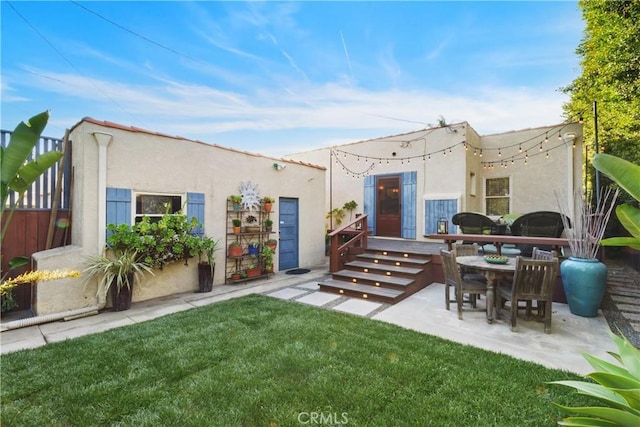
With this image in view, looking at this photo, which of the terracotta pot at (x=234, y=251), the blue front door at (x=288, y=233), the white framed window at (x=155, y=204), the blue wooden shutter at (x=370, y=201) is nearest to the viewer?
the white framed window at (x=155, y=204)

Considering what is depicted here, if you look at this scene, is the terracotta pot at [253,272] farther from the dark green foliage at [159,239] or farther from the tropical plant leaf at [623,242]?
the tropical plant leaf at [623,242]

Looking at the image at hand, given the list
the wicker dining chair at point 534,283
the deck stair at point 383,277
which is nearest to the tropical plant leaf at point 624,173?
the wicker dining chair at point 534,283

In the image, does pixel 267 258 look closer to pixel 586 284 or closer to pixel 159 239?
pixel 159 239

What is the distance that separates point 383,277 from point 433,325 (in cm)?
184

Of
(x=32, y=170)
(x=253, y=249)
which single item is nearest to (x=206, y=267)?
(x=253, y=249)

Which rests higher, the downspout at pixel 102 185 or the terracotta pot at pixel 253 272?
the downspout at pixel 102 185

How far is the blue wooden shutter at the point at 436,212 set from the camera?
801cm

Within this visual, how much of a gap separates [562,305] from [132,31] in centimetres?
970

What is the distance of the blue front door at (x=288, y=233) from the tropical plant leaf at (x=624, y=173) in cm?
659

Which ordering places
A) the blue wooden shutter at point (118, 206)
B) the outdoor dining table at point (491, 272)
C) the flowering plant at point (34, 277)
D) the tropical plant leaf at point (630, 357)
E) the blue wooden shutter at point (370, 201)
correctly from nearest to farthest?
1. the flowering plant at point (34, 277)
2. the tropical plant leaf at point (630, 357)
3. the outdoor dining table at point (491, 272)
4. the blue wooden shutter at point (118, 206)
5. the blue wooden shutter at point (370, 201)

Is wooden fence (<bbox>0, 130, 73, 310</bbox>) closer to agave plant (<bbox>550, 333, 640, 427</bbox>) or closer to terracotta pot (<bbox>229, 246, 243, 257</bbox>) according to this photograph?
terracotta pot (<bbox>229, 246, 243, 257</bbox>)

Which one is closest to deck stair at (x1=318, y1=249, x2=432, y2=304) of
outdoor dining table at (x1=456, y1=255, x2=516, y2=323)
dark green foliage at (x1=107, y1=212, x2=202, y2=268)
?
outdoor dining table at (x1=456, y1=255, x2=516, y2=323)

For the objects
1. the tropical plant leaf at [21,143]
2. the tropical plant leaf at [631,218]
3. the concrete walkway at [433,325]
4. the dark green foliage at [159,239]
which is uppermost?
the tropical plant leaf at [21,143]

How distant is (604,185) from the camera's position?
26.7 feet
